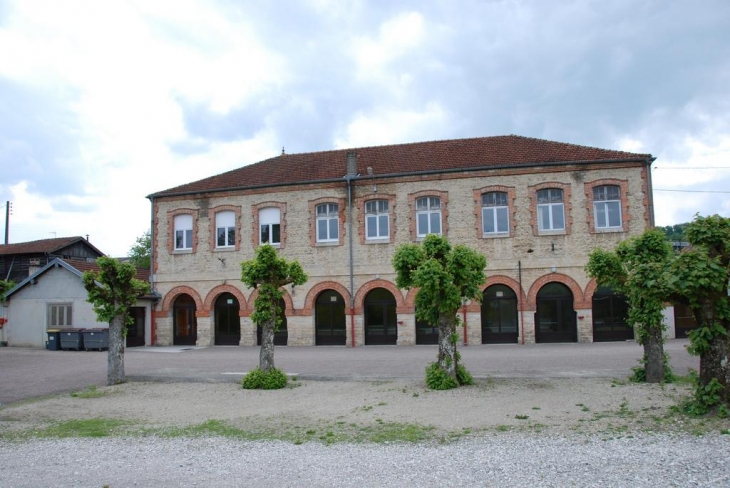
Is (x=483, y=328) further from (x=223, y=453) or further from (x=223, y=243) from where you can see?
(x=223, y=453)

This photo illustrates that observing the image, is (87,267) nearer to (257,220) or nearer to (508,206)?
(257,220)

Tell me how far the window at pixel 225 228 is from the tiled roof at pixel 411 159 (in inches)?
49.9

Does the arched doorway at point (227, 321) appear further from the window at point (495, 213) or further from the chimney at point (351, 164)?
the window at point (495, 213)

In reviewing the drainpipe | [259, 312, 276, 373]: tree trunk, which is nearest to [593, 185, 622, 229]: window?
the drainpipe

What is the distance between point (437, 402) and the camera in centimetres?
1041

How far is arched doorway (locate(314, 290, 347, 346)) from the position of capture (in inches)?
985

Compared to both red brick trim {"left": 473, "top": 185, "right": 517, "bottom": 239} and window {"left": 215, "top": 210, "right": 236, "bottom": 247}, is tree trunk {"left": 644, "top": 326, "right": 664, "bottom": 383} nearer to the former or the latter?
red brick trim {"left": 473, "top": 185, "right": 517, "bottom": 239}

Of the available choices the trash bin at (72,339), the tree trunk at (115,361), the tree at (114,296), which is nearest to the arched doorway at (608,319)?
the tree at (114,296)

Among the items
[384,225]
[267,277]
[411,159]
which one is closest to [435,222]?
[384,225]

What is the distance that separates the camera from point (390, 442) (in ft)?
25.2

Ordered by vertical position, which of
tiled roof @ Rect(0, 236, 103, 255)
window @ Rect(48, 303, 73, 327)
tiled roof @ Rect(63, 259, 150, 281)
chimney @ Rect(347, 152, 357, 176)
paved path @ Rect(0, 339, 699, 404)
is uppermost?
chimney @ Rect(347, 152, 357, 176)

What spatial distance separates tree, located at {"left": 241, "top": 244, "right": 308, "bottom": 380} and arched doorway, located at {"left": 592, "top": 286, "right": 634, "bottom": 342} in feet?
47.3

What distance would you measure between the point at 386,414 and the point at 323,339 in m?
15.9

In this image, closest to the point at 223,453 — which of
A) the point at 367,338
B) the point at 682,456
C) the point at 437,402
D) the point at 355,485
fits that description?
the point at 355,485
